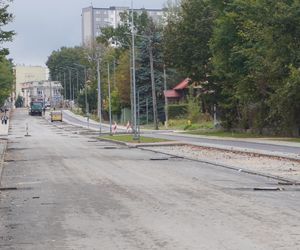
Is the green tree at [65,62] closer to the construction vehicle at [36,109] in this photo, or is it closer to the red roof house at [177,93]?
the construction vehicle at [36,109]

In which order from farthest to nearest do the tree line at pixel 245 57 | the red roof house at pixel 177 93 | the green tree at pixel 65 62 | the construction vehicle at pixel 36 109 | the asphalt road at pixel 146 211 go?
the green tree at pixel 65 62 → the construction vehicle at pixel 36 109 → the red roof house at pixel 177 93 → the tree line at pixel 245 57 → the asphalt road at pixel 146 211

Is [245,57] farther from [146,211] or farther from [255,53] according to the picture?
[146,211]

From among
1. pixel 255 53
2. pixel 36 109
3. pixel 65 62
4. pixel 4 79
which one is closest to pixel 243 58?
pixel 255 53

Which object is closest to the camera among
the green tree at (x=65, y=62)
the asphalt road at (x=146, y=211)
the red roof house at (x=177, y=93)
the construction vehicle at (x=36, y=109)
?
the asphalt road at (x=146, y=211)

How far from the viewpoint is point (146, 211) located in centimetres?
1186

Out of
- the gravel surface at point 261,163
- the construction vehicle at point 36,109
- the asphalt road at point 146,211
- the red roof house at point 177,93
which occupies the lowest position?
the gravel surface at point 261,163

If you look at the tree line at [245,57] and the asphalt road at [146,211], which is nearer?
the asphalt road at [146,211]

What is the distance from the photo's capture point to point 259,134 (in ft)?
173

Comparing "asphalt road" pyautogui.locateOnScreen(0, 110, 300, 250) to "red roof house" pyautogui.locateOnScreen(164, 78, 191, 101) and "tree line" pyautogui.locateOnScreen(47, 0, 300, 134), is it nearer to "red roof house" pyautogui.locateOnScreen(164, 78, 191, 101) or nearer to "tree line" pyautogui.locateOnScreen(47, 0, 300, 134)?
"tree line" pyautogui.locateOnScreen(47, 0, 300, 134)

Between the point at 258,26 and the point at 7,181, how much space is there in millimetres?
32392

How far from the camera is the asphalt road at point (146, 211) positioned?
9.02 metres

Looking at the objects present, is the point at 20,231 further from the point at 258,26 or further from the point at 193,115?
the point at 193,115

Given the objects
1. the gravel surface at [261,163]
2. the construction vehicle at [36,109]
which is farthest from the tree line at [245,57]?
the construction vehicle at [36,109]

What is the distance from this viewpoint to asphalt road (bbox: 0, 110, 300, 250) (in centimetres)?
902
